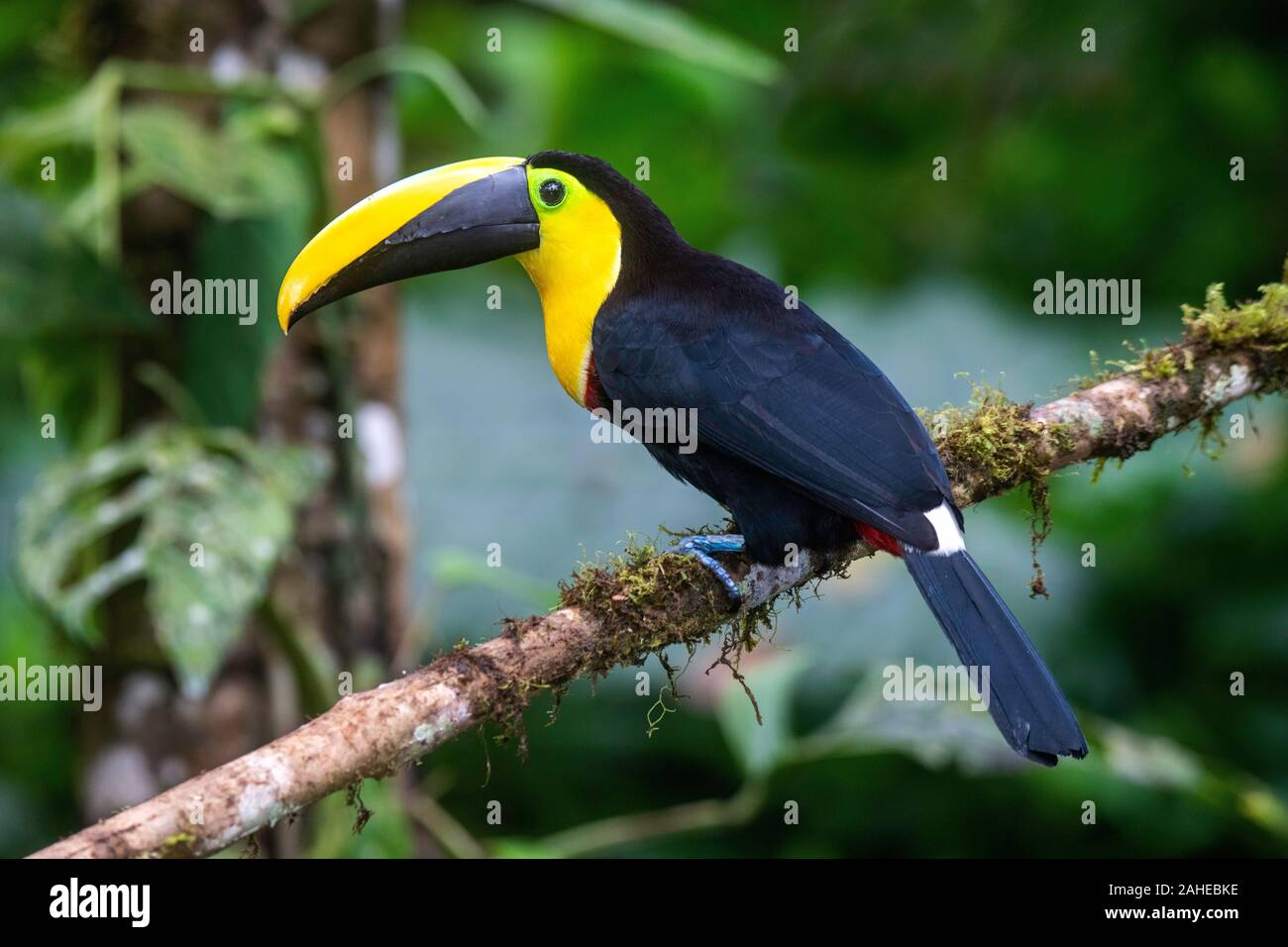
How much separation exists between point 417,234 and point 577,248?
1.05 feet

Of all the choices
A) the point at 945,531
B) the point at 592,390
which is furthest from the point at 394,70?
the point at 945,531

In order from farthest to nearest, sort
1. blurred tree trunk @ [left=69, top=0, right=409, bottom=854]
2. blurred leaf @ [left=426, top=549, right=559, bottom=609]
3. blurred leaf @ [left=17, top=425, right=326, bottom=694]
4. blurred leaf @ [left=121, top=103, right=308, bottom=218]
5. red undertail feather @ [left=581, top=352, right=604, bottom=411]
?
blurred leaf @ [left=426, top=549, right=559, bottom=609]
blurred tree trunk @ [left=69, top=0, right=409, bottom=854]
blurred leaf @ [left=121, top=103, right=308, bottom=218]
red undertail feather @ [left=581, top=352, right=604, bottom=411]
blurred leaf @ [left=17, top=425, right=326, bottom=694]

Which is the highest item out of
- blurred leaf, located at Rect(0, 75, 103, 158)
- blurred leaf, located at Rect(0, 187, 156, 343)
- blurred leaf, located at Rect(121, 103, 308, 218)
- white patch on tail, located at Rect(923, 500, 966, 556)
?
blurred leaf, located at Rect(0, 75, 103, 158)

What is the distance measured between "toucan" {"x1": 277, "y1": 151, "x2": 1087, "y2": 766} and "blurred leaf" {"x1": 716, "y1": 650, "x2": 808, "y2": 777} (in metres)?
0.73

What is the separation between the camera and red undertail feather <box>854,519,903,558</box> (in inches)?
102

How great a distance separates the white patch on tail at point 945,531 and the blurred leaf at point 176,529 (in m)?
1.30

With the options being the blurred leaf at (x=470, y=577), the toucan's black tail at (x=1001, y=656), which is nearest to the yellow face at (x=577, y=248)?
the blurred leaf at (x=470, y=577)

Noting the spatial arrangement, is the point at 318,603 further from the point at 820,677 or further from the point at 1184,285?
the point at 1184,285

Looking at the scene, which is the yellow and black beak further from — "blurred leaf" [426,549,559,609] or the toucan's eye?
"blurred leaf" [426,549,559,609]

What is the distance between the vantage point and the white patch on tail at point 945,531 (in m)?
2.54

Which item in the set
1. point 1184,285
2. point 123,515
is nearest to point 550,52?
point 1184,285

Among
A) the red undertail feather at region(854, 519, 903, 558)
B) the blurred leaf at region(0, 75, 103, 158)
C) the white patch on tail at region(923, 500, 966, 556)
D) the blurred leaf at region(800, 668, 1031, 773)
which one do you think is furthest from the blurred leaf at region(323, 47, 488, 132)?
the blurred leaf at region(800, 668, 1031, 773)

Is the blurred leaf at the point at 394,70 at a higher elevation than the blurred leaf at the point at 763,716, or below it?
higher

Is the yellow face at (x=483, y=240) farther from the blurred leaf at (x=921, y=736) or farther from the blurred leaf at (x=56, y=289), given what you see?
the blurred leaf at (x=921, y=736)
